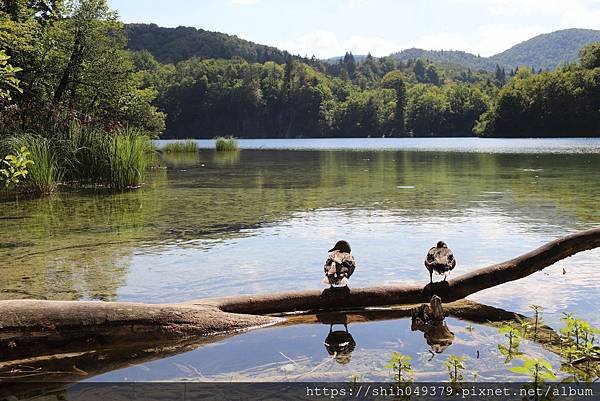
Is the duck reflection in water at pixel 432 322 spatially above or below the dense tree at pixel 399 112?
below


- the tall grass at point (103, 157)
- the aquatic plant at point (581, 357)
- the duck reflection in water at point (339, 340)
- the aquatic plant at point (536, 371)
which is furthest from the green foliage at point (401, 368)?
the tall grass at point (103, 157)

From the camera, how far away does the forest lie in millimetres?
22141

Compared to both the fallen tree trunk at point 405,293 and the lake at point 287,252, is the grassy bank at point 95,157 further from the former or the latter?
the fallen tree trunk at point 405,293

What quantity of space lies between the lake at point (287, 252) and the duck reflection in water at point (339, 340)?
0.06 meters

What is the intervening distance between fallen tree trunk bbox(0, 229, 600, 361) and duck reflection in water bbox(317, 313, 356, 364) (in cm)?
11

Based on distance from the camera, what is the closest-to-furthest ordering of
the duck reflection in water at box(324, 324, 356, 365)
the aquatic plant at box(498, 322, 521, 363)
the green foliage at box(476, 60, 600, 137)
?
the aquatic plant at box(498, 322, 521, 363) → the duck reflection in water at box(324, 324, 356, 365) → the green foliage at box(476, 60, 600, 137)

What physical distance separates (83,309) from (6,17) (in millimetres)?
13650

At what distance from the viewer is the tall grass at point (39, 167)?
1502 cm

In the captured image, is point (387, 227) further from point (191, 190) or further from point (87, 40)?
point (87, 40)

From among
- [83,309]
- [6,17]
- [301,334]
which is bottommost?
[301,334]

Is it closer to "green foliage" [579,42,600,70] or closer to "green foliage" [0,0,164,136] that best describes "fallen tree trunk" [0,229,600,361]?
"green foliage" [0,0,164,136]

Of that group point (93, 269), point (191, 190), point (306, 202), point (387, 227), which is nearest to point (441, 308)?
point (93, 269)

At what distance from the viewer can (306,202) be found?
14883mm

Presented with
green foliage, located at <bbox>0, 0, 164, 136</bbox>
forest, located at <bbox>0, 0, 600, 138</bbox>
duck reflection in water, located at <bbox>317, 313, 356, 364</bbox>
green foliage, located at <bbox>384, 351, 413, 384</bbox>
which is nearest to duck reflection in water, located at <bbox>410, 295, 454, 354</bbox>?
duck reflection in water, located at <bbox>317, 313, 356, 364</bbox>
